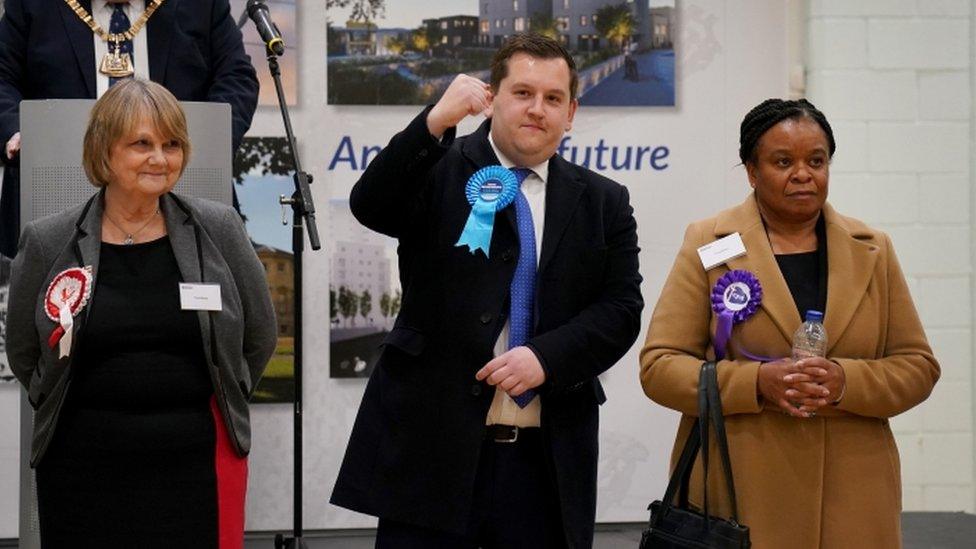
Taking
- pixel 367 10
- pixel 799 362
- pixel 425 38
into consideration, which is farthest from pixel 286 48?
pixel 799 362

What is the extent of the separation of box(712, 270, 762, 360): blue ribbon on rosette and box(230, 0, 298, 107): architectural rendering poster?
2.96 metres

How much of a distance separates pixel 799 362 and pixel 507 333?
0.61m

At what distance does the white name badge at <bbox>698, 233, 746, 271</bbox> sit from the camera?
2740 mm

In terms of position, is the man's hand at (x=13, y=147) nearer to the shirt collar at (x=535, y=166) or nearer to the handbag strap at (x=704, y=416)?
the shirt collar at (x=535, y=166)

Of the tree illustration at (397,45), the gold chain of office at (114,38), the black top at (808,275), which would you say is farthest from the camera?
the tree illustration at (397,45)

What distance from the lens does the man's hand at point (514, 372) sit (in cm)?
251

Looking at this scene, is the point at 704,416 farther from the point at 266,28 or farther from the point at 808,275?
the point at 266,28

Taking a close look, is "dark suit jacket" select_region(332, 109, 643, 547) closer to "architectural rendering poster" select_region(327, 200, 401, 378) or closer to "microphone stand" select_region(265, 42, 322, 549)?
"microphone stand" select_region(265, 42, 322, 549)

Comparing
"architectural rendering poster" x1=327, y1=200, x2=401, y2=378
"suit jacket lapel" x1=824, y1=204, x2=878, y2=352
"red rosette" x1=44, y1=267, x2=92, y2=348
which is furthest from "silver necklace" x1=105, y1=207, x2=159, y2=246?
"architectural rendering poster" x1=327, y1=200, x2=401, y2=378

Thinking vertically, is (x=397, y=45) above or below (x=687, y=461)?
above

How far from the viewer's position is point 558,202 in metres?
2.71

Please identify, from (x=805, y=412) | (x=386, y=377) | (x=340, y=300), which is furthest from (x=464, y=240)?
(x=340, y=300)

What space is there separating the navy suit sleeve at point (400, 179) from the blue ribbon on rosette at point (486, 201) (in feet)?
0.36

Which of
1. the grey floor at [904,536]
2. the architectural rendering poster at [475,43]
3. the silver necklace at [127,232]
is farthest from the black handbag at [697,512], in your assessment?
the architectural rendering poster at [475,43]
